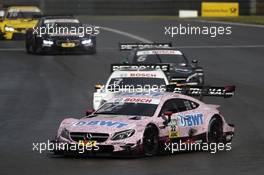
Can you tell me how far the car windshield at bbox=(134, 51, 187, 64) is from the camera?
27.5 meters

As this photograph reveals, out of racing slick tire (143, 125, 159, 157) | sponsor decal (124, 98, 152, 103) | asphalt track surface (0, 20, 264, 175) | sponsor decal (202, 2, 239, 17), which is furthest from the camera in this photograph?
sponsor decal (202, 2, 239, 17)

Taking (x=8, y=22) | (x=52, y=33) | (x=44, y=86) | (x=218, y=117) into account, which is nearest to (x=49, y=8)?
(x=8, y=22)

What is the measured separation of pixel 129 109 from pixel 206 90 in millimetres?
2376

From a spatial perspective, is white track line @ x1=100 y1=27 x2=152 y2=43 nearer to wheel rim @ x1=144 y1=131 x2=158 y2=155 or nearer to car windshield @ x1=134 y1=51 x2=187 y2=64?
car windshield @ x1=134 y1=51 x2=187 y2=64

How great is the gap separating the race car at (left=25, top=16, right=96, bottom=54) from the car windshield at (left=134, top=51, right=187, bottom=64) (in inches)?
425

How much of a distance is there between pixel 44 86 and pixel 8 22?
16924mm

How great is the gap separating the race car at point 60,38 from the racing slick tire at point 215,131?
21.5 m

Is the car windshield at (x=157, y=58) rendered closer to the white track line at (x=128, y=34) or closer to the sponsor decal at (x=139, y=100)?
the sponsor decal at (x=139, y=100)

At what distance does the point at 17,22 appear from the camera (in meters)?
45.8

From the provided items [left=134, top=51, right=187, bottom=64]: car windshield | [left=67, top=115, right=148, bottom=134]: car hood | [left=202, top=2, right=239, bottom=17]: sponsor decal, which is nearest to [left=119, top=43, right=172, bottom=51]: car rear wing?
[left=134, top=51, right=187, bottom=64]: car windshield

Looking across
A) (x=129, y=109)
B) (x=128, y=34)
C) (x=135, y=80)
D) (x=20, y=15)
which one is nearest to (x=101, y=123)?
(x=129, y=109)

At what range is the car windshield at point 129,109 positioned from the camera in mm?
16250

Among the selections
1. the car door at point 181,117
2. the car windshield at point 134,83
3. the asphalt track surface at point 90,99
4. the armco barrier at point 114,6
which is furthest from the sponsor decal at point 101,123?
the armco barrier at point 114,6

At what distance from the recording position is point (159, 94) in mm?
16969
